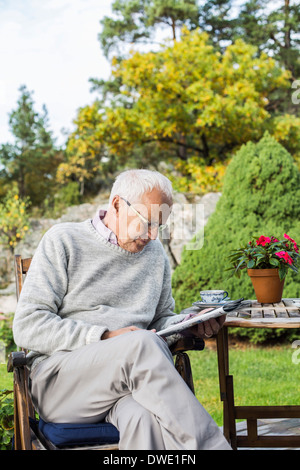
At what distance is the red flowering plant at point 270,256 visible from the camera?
259cm

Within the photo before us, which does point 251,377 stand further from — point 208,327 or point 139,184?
point 139,184

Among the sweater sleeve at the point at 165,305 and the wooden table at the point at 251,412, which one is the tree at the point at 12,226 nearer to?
the wooden table at the point at 251,412

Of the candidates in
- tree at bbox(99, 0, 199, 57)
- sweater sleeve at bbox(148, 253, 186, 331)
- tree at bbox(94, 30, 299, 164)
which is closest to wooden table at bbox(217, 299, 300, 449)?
sweater sleeve at bbox(148, 253, 186, 331)

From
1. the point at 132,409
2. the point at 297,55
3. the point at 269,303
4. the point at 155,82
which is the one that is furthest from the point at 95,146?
the point at 132,409

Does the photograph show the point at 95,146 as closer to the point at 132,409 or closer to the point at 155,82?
the point at 155,82

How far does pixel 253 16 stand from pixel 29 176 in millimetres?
6398

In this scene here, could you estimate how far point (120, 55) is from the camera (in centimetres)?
1253

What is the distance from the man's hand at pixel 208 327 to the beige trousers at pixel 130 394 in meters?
0.49

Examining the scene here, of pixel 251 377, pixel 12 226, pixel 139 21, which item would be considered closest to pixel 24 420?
pixel 251 377

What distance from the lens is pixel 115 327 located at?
2.01 m

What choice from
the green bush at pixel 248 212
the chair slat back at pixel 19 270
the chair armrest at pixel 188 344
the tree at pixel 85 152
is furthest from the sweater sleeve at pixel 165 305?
the tree at pixel 85 152

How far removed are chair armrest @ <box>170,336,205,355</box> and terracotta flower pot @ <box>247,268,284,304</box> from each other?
654mm

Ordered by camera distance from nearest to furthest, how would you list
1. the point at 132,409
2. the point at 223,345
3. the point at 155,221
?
the point at 132,409 → the point at 155,221 → the point at 223,345

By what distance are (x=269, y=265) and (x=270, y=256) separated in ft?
0.17
